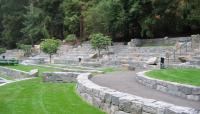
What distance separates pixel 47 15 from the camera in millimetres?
64438

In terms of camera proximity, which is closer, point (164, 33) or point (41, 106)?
point (41, 106)

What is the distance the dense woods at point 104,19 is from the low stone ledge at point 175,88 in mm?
21771

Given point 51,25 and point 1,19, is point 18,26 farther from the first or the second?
point 51,25

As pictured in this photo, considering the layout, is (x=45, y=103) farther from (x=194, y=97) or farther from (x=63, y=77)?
(x=63, y=77)

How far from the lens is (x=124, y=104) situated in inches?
332

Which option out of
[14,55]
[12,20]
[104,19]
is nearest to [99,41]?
[104,19]

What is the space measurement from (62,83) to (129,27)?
2941cm

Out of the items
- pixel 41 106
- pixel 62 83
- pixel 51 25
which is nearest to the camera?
pixel 41 106

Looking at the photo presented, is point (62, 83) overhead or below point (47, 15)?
below

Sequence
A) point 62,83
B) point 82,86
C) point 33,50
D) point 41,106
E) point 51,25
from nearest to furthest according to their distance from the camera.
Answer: point 41,106
point 82,86
point 62,83
point 33,50
point 51,25

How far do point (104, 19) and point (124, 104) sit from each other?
39.1 metres

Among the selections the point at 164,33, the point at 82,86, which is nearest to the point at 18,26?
the point at 164,33

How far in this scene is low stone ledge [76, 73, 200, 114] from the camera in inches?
281

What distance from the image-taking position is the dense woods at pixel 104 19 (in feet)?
131
